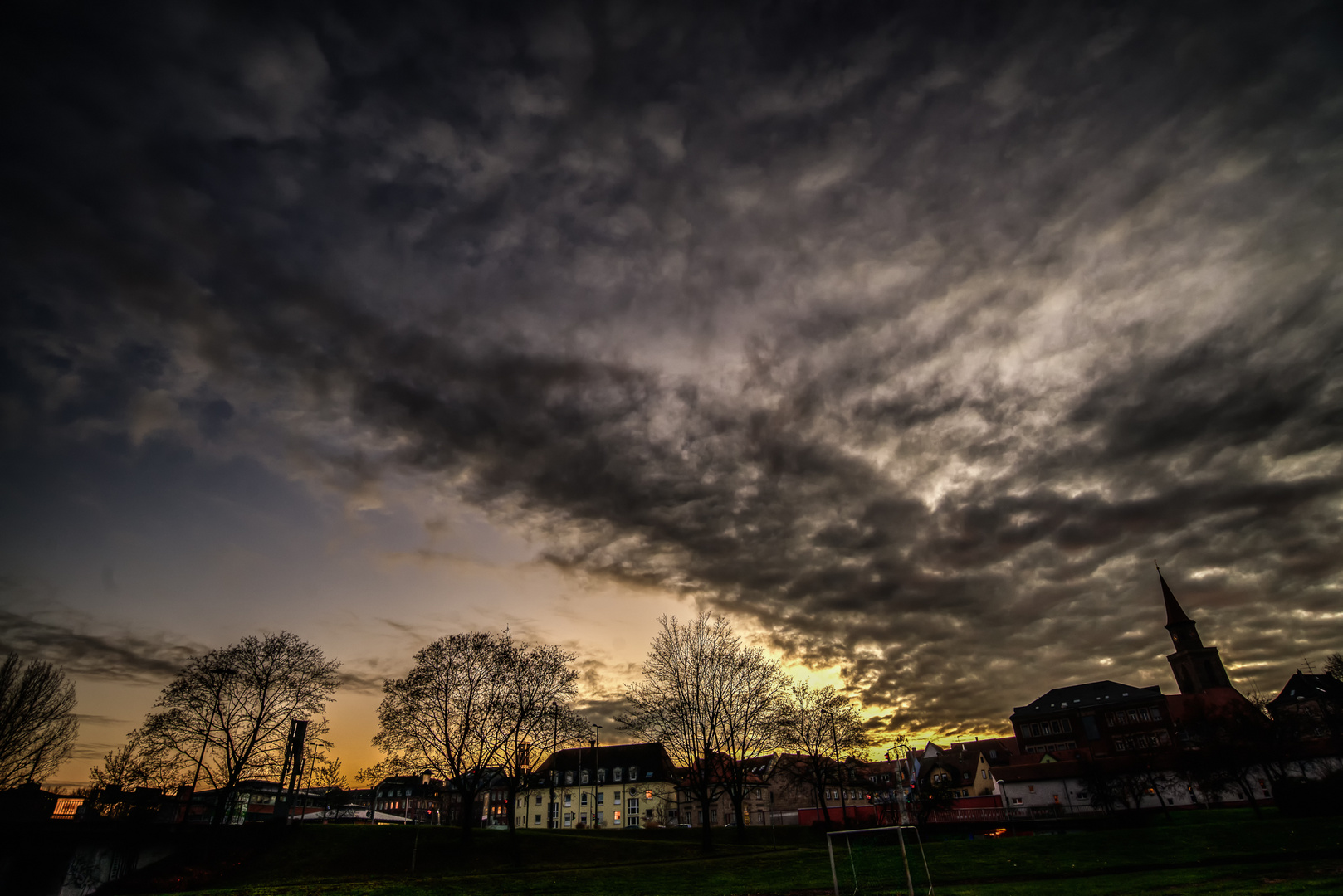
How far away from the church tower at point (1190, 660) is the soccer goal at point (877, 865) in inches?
4683

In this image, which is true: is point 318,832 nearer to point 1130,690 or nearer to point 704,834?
point 704,834

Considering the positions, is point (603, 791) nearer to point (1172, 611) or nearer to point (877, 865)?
point (877, 865)

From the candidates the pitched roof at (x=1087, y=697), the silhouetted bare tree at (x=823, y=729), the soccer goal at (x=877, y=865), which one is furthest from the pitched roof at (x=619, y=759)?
the pitched roof at (x=1087, y=697)

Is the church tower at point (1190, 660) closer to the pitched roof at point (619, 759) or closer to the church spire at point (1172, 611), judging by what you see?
the church spire at point (1172, 611)

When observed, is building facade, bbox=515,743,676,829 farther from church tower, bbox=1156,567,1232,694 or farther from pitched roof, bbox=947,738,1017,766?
church tower, bbox=1156,567,1232,694

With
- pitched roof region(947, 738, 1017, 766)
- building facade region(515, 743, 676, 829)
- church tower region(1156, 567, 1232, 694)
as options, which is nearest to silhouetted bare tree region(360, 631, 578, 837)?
building facade region(515, 743, 676, 829)

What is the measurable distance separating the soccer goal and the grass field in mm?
319

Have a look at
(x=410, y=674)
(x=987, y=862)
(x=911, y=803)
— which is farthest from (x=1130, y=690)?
(x=410, y=674)

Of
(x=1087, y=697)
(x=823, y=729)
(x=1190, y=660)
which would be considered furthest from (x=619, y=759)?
(x=1190, y=660)

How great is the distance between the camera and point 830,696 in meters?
72.4

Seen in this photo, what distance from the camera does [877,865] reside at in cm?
4078

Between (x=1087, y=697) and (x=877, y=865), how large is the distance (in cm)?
11166

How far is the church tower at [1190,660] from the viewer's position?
13325 centimetres

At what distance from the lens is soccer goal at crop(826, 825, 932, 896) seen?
26508 mm
